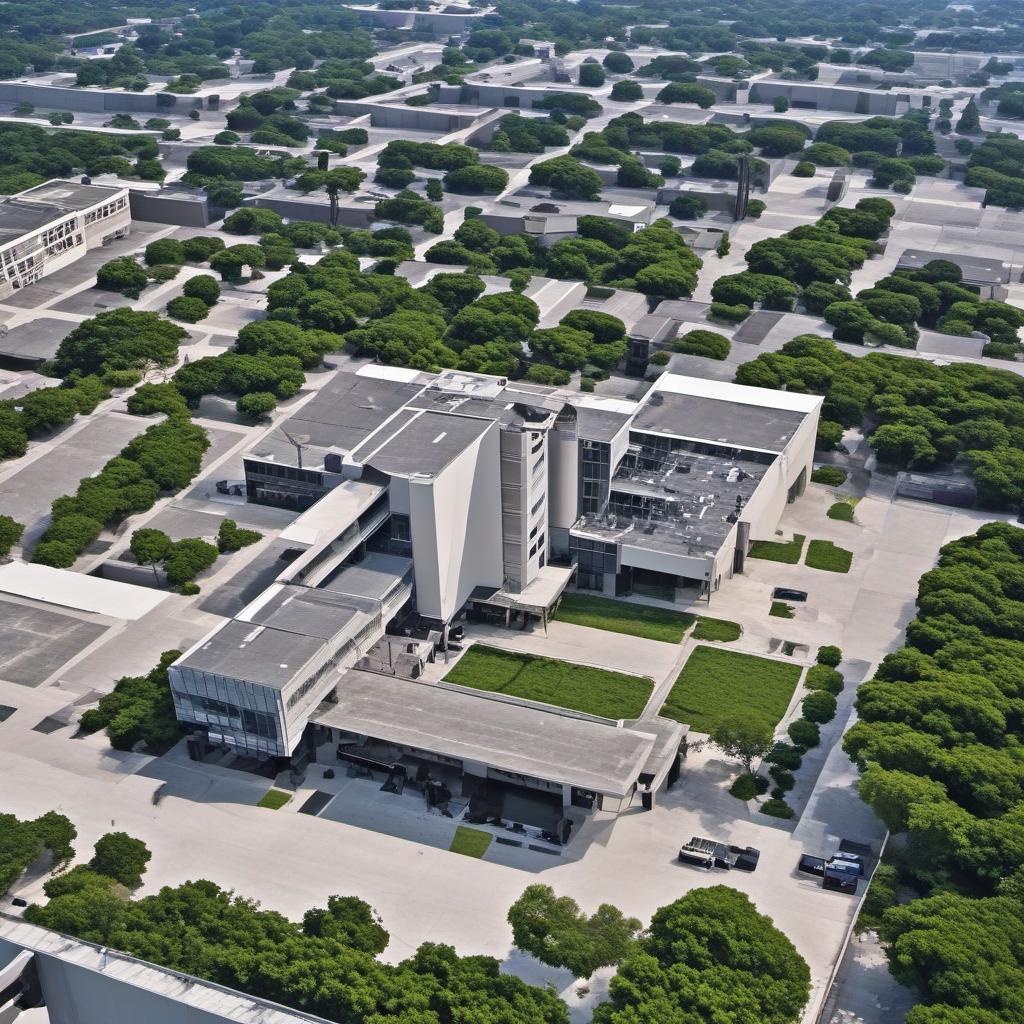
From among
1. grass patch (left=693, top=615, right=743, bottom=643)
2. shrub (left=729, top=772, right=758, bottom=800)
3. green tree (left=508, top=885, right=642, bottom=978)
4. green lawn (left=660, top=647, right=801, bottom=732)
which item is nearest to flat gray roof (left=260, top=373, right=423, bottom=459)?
grass patch (left=693, top=615, right=743, bottom=643)

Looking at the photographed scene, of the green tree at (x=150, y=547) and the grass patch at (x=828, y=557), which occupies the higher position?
the green tree at (x=150, y=547)

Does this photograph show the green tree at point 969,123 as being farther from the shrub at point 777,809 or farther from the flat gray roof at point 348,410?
the shrub at point 777,809

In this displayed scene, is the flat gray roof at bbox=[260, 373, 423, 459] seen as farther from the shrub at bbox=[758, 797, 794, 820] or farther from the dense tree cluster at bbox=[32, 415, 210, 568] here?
the shrub at bbox=[758, 797, 794, 820]

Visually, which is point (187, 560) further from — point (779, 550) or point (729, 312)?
point (729, 312)

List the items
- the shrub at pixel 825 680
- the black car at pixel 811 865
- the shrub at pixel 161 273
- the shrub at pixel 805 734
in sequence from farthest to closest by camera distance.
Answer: the shrub at pixel 161 273
the shrub at pixel 825 680
the shrub at pixel 805 734
the black car at pixel 811 865

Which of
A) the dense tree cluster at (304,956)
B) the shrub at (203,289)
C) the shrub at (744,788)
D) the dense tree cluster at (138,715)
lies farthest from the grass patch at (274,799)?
the shrub at (203,289)

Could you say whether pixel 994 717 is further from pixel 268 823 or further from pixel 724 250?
pixel 724 250
